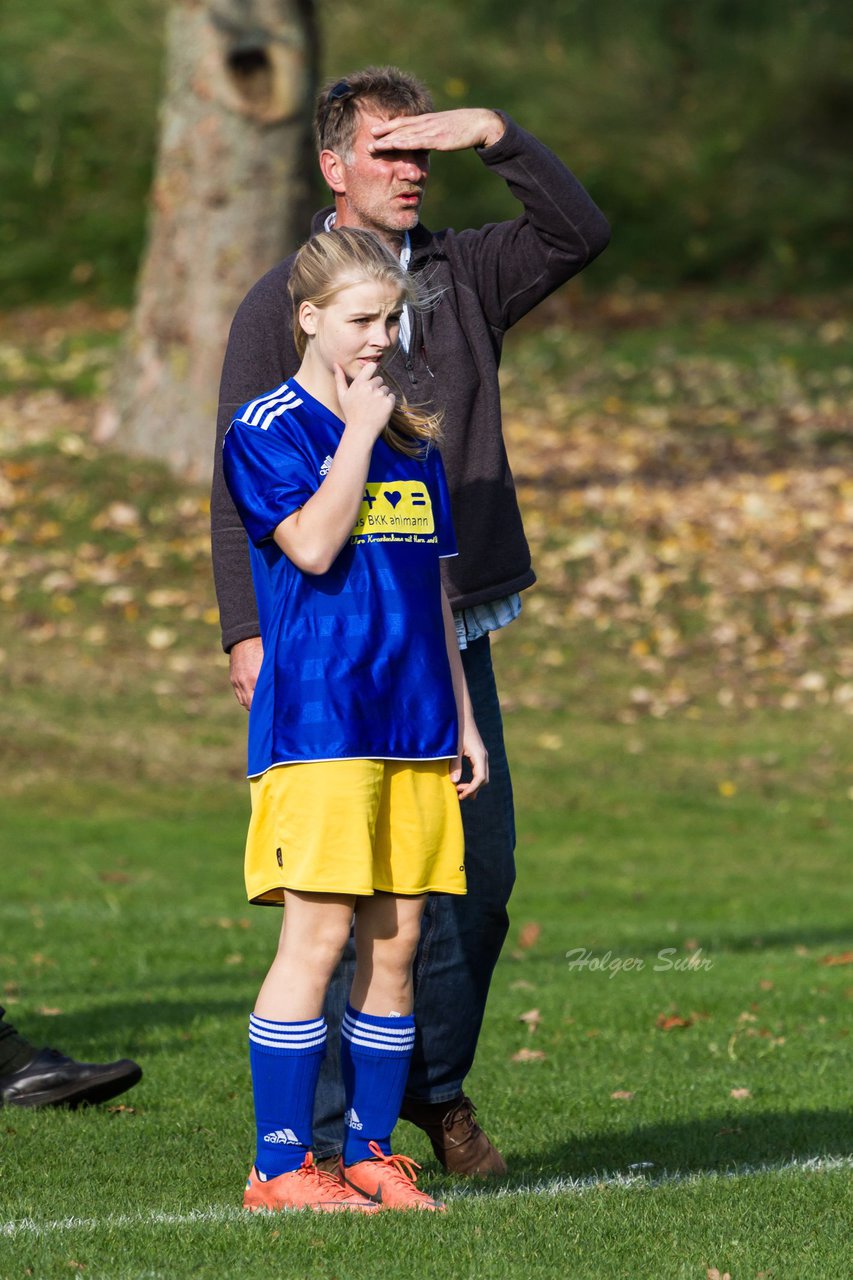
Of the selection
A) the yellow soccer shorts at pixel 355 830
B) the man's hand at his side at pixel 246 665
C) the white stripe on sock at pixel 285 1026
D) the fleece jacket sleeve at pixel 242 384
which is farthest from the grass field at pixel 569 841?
the fleece jacket sleeve at pixel 242 384

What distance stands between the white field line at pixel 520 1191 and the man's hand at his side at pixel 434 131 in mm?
2264

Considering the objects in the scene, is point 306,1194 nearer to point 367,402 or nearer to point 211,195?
point 367,402

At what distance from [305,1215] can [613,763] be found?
24.2 ft

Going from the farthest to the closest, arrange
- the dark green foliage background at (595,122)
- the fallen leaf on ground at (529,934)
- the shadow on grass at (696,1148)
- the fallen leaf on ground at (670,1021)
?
1. the dark green foliage background at (595,122)
2. the fallen leaf on ground at (529,934)
3. the fallen leaf on ground at (670,1021)
4. the shadow on grass at (696,1148)

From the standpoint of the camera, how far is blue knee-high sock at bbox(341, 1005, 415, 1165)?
12.6 ft

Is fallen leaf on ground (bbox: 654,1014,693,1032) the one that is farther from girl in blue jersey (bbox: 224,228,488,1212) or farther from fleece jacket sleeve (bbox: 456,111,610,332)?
fleece jacket sleeve (bbox: 456,111,610,332)

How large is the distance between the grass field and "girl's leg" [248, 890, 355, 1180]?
0.77 ft

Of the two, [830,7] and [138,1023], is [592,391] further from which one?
[138,1023]

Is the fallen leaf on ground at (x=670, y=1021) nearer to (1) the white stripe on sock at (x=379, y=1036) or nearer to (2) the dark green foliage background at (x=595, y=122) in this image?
(1) the white stripe on sock at (x=379, y=1036)

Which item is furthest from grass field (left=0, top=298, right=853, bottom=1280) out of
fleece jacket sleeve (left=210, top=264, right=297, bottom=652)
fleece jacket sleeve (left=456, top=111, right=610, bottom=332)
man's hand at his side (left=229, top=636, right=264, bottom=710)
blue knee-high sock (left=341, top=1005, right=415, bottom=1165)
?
fleece jacket sleeve (left=456, top=111, right=610, bottom=332)

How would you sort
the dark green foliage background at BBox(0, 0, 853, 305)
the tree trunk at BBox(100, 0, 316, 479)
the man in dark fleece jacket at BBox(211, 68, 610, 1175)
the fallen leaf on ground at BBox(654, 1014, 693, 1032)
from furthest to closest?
1. the dark green foliage background at BBox(0, 0, 853, 305)
2. the tree trunk at BBox(100, 0, 316, 479)
3. the fallen leaf on ground at BBox(654, 1014, 693, 1032)
4. the man in dark fleece jacket at BBox(211, 68, 610, 1175)

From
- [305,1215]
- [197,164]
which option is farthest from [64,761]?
[305,1215]

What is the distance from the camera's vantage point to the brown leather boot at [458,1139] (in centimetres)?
454

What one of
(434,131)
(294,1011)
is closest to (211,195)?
(434,131)
